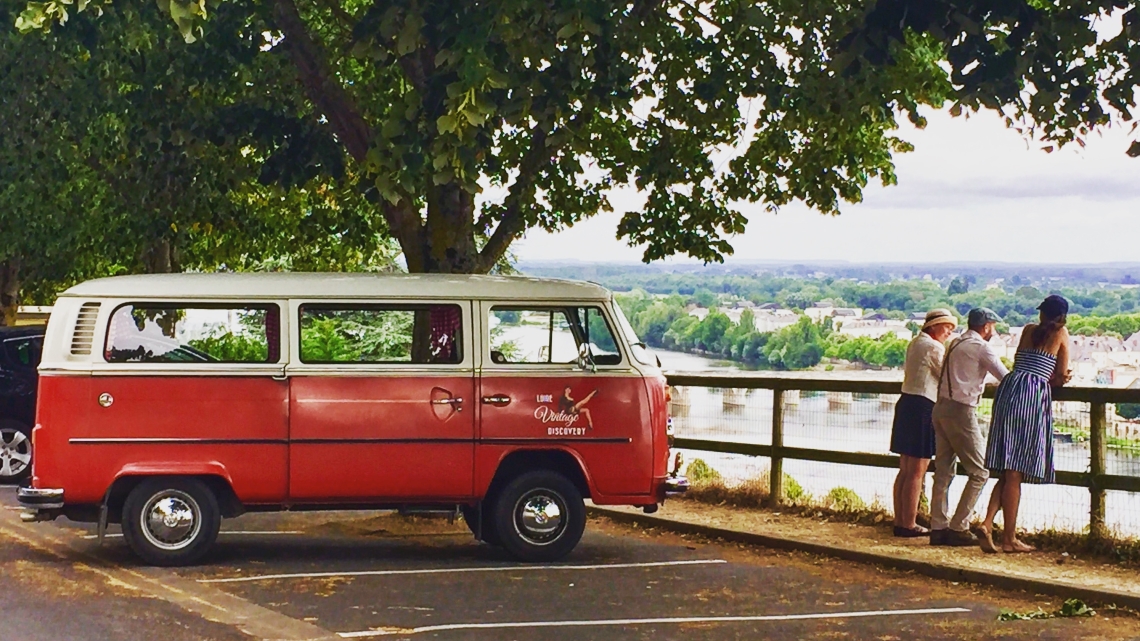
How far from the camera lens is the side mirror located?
41.5 feet

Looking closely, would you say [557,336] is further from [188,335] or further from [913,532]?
[913,532]

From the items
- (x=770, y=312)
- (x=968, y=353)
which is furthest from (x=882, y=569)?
(x=770, y=312)

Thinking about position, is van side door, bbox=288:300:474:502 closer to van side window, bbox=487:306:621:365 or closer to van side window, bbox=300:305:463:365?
van side window, bbox=300:305:463:365

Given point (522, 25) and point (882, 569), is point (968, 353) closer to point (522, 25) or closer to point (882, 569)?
point (882, 569)

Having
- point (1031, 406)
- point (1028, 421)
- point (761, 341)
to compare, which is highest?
point (761, 341)

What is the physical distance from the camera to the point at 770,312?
52.5 ft

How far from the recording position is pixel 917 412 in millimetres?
13281

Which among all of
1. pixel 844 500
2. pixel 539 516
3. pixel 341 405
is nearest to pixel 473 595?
pixel 539 516

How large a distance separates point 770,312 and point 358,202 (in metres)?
8.43

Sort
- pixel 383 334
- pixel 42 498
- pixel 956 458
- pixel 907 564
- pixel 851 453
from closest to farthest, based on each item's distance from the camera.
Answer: pixel 42 498 → pixel 907 564 → pixel 383 334 → pixel 956 458 → pixel 851 453

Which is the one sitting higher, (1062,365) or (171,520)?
(1062,365)

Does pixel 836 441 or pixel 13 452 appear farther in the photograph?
pixel 13 452

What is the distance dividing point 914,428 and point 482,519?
3485 millimetres

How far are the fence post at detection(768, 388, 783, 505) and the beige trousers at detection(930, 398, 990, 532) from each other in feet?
7.83
